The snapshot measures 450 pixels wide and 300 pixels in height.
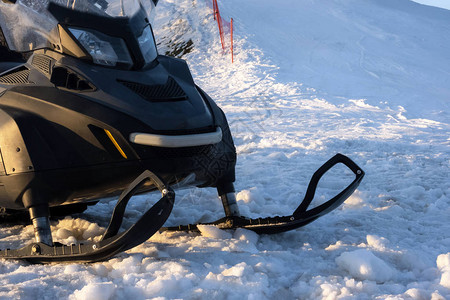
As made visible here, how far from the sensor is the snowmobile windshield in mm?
2691

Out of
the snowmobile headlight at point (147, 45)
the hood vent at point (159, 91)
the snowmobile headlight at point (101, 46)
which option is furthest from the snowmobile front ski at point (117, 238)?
the snowmobile headlight at point (147, 45)

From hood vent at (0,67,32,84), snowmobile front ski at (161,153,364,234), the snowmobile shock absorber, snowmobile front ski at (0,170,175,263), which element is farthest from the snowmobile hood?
snowmobile front ski at (161,153,364,234)

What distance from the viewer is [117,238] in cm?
238

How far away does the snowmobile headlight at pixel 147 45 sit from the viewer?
2869 mm

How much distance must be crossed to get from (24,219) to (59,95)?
1218 mm

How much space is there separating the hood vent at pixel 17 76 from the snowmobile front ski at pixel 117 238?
0.86 meters

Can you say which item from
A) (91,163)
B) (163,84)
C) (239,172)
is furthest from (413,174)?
(91,163)

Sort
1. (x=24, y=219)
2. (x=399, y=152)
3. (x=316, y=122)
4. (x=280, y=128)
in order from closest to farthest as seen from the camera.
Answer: (x=24, y=219)
(x=399, y=152)
(x=280, y=128)
(x=316, y=122)

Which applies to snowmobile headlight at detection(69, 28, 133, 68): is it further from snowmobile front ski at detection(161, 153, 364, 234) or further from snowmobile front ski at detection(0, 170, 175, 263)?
snowmobile front ski at detection(161, 153, 364, 234)

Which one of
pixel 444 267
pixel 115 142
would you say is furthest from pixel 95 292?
pixel 444 267

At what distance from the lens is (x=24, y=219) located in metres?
3.47

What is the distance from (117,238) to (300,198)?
1.92m

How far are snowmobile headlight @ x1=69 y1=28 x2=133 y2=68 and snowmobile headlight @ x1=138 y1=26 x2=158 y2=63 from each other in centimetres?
15

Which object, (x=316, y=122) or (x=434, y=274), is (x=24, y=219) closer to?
(x=434, y=274)
